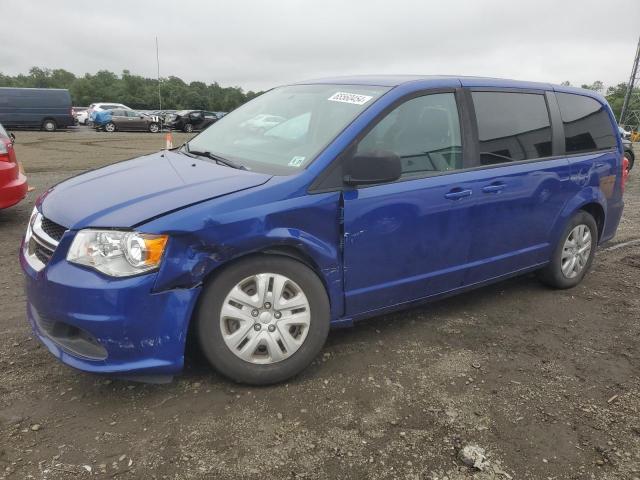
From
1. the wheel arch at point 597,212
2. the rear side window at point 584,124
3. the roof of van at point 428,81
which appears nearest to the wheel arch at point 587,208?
the wheel arch at point 597,212

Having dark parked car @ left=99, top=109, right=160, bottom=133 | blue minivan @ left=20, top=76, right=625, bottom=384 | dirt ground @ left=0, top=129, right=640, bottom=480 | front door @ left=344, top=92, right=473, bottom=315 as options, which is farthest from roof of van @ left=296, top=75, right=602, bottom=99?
dark parked car @ left=99, top=109, right=160, bottom=133

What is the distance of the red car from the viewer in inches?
232

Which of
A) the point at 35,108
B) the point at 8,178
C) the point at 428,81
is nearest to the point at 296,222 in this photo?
the point at 428,81

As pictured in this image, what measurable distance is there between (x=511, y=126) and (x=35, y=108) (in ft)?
93.7

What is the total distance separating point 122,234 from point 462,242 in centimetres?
213

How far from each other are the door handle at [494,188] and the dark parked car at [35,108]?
93.0 ft

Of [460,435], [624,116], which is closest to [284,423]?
[460,435]

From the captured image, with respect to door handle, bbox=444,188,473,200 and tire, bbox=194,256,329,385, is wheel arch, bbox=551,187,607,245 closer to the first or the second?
door handle, bbox=444,188,473,200

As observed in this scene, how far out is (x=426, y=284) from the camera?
3463 mm

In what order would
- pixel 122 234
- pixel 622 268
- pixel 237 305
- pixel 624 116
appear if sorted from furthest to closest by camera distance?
pixel 624 116 → pixel 622 268 → pixel 237 305 → pixel 122 234

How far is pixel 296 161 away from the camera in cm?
306

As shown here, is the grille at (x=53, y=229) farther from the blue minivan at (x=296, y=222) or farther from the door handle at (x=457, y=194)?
the door handle at (x=457, y=194)

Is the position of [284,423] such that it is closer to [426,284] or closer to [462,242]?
[426,284]

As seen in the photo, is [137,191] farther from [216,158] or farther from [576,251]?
[576,251]
